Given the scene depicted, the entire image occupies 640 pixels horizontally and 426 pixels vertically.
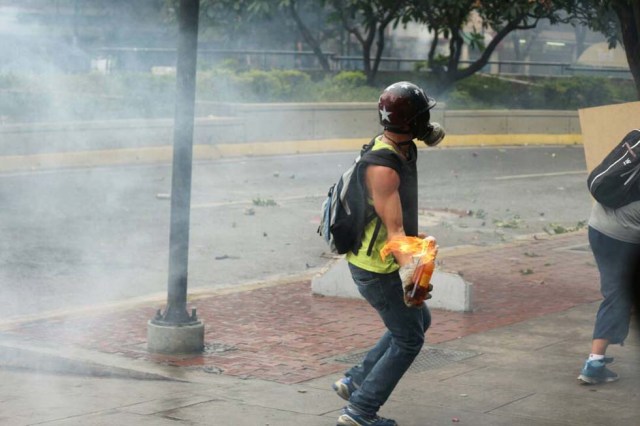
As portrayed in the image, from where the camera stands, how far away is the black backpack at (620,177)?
6285mm

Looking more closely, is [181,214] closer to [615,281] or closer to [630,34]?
[615,281]

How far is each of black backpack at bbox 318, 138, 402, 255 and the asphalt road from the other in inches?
143

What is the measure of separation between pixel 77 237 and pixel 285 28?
21.0 m

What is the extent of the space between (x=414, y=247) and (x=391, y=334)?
617 mm

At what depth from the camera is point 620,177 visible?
20.7 ft

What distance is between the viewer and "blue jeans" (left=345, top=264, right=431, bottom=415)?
549cm

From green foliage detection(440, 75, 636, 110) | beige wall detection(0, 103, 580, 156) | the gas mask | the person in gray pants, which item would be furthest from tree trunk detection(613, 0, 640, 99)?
green foliage detection(440, 75, 636, 110)

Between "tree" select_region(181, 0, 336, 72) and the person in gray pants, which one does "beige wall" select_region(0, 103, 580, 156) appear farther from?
the person in gray pants

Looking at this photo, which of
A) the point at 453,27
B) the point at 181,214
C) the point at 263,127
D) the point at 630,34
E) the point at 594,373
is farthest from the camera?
the point at 453,27

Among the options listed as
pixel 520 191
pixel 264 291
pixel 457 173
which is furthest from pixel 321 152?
pixel 264 291

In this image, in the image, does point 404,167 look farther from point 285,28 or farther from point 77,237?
point 285,28

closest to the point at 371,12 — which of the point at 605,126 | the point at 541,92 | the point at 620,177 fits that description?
the point at 541,92

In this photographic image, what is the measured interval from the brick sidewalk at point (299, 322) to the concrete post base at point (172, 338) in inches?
2.8

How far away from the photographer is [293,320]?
26.9 feet
